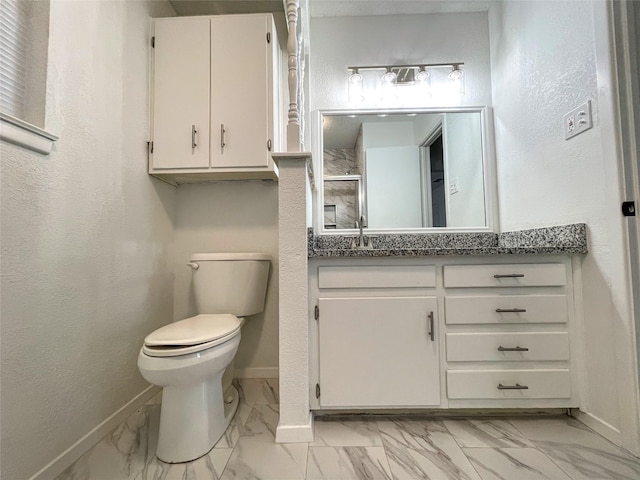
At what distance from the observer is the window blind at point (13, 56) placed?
3.12 ft

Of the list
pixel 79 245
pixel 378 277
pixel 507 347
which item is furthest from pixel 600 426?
pixel 79 245

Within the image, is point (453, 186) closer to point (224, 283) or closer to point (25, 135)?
point (224, 283)

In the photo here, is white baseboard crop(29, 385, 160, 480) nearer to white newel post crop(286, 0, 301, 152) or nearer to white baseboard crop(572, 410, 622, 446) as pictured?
white newel post crop(286, 0, 301, 152)

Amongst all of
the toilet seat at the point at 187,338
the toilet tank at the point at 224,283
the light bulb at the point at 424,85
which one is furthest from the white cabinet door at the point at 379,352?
the light bulb at the point at 424,85

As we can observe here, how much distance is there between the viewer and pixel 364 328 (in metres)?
1.25

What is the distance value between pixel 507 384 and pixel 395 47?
2063 mm

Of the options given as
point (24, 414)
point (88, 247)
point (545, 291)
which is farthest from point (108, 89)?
point (545, 291)

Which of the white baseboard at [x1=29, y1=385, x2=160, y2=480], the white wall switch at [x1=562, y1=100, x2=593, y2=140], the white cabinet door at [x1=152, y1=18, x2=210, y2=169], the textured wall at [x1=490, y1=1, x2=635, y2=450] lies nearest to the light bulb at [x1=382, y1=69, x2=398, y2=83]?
the textured wall at [x1=490, y1=1, x2=635, y2=450]

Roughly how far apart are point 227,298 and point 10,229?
0.90 meters

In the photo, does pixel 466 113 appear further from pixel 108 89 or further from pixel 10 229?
pixel 10 229

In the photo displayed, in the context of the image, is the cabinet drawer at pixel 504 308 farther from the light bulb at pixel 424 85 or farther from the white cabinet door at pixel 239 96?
the light bulb at pixel 424 85

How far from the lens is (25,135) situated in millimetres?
930

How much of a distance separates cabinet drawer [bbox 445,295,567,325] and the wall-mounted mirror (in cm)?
68

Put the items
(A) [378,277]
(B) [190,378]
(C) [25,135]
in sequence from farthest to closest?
(A) [378,277], (B) [190,378], (C) [25,135]
